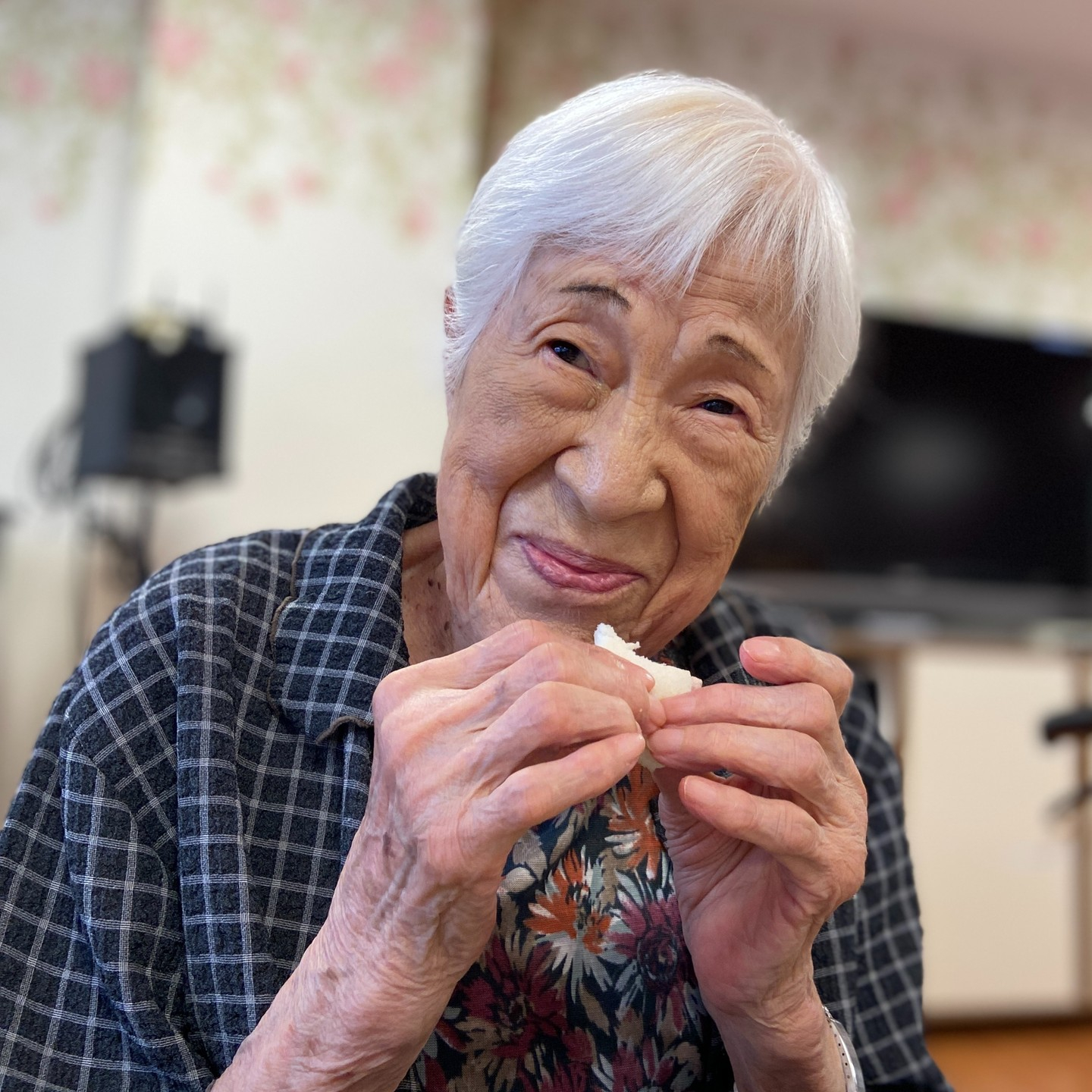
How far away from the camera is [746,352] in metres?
0.85

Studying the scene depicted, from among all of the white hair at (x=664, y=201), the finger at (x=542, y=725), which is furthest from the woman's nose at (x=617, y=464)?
the finger at (x=542, y=725)

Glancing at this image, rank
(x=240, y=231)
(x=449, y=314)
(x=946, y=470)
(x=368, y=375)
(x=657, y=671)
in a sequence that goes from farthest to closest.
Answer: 1. (x=946, y=470)
2. (x=368, y=375)
3. (x=240, y=231)
4. (x=449, y=314)
5. (x=657, y=671)

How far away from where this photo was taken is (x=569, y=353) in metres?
0.85

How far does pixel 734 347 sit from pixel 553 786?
377mm

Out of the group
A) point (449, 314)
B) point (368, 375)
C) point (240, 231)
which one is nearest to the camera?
point (449, 314)

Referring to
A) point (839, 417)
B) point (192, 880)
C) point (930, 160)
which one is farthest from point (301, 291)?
point (192, 880)

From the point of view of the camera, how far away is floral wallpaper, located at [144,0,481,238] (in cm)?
307

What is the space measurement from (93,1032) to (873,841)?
0.72 meters

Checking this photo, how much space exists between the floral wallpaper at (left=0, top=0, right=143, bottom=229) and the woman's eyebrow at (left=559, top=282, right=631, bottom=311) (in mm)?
2975

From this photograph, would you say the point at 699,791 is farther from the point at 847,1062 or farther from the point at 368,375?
the point at 368,375

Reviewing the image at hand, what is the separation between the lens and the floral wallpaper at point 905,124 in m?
3.72

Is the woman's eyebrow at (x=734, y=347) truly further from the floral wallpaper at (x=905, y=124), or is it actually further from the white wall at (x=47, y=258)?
the floral wallpaper at (x=905, y=124)

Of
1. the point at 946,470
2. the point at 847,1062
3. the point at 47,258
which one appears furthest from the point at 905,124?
the point at 847,1062

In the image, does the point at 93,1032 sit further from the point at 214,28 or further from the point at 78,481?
the point at 214,28
